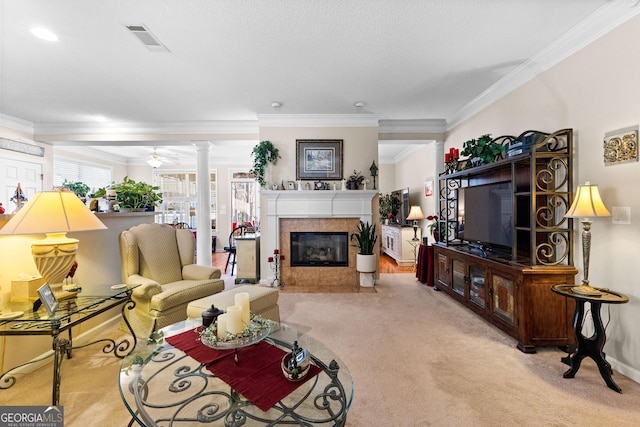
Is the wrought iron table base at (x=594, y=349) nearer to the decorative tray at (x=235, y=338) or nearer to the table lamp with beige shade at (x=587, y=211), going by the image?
the table lamp with beige shade at (x=587, y=211)

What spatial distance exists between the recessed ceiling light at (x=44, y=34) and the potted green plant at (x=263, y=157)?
2.32 metres

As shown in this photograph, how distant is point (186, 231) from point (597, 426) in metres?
3.74

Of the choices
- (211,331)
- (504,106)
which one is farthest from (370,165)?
(211,331)

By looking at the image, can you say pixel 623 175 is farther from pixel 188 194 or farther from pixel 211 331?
pixel 188 194

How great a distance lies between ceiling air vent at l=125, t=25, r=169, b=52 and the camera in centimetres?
228

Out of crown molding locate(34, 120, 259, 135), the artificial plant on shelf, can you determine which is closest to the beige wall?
crown molding locate(34, 120, 259, 135)

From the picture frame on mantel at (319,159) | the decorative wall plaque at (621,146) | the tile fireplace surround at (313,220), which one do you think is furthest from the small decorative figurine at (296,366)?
the picture frame on mantel at (319,159)

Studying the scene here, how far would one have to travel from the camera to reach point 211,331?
1549 mm

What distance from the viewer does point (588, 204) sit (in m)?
1.96

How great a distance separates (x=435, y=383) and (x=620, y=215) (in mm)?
1812

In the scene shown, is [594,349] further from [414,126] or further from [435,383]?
[414,126]

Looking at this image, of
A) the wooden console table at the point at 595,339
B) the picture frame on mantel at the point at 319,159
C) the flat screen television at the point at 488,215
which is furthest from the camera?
the picture frame on mantel at the point at 319,159

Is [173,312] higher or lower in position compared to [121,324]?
higher

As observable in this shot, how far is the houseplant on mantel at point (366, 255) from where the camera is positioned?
4133 millimetres
